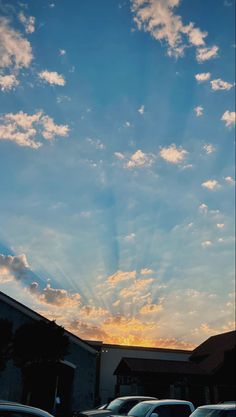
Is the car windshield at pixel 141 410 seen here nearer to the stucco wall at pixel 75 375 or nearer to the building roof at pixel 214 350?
the stucco wall at pixel 75 375

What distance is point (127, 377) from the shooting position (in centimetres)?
3266

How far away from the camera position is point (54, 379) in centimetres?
2661

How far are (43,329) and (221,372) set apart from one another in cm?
2003

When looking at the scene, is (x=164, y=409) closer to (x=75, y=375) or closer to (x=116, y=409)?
(x=116, y=409)

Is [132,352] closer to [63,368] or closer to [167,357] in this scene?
[167,357]

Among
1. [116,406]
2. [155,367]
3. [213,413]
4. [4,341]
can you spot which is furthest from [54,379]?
[213,413]

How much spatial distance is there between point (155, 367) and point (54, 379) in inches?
349

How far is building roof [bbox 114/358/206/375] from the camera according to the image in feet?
103

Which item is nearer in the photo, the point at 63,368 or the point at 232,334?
the point at 63,368

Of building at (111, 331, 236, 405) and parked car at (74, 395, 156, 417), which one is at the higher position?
building at (111, 331, 236, 405)

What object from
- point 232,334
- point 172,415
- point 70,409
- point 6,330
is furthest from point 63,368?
point 232,334

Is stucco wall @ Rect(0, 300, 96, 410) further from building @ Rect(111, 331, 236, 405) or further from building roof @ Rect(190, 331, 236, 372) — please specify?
building roof @ Rect(190, 331, 236, 372)

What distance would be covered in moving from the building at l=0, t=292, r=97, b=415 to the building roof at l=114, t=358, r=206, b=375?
12.7 ft

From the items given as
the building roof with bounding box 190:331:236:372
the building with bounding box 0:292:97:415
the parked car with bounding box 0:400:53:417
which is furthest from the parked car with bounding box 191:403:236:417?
the building roof with bounding box 190:331:236:372
